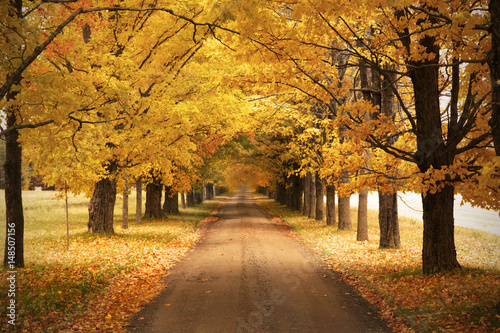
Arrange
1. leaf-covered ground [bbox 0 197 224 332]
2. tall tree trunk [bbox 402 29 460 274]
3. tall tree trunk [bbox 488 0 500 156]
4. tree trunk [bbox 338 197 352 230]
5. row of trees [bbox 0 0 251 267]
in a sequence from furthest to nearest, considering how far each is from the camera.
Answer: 1. tree trunk [bbox 338 197 352 230]
2. tall tree trunk [bbox 402 29 460 274]
3. row of trees [bbox 0 0 251 267]
4. leaf-covered ground [bbox 0 197 224 332]
5. tall tree trunk [bbox 488 0 500 156]

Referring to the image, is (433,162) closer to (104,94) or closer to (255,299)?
(255,299)

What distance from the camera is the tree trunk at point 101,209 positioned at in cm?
1559

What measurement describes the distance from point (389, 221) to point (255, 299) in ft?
23.4

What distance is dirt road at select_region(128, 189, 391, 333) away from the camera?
616 centimetres

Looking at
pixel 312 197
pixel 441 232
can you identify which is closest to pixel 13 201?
pixel 441 232

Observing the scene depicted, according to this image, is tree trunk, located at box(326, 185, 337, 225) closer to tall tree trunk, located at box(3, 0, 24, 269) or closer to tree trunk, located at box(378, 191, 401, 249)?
tree trunk, located at box(378, 191, 401, 249)

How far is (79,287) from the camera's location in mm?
7957

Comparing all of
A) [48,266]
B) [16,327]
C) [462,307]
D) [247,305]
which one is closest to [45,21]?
[48,266]

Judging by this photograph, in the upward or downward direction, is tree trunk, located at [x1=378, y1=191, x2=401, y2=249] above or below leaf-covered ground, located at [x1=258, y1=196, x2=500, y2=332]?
above

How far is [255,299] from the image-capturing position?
7.68 meters

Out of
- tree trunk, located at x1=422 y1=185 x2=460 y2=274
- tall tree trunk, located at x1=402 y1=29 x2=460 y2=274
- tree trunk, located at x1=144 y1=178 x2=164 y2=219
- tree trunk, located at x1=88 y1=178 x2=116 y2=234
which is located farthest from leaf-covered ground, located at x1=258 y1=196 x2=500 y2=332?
tree trunk, located at x1=144 y1=178 x2=164 y2=219

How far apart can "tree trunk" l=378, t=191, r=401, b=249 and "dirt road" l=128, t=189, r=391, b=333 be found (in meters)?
2.67

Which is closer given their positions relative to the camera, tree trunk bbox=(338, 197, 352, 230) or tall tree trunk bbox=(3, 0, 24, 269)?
tall tree trunk bbox=(3, 0, 24, 269)

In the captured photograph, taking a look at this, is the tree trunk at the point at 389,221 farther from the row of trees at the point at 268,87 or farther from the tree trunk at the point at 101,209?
the tree trunk at the point at 101,209
